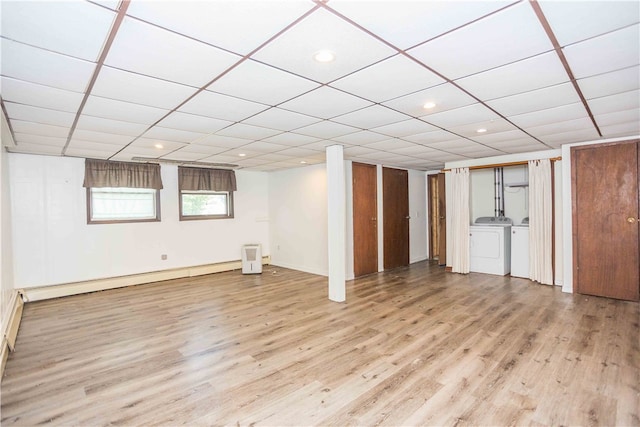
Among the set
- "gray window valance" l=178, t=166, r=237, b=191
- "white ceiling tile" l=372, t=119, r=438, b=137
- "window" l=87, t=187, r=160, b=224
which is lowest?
"window" l=87, t=187, r=160, b=224

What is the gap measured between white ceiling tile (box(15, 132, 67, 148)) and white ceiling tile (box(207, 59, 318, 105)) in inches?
112

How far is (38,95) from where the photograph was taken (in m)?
2.46

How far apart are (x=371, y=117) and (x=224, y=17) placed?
196cm

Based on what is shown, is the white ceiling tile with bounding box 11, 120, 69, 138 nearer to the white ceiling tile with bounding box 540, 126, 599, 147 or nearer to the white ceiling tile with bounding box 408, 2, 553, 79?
the white ceiling tile with bounding box 408, 2, 553, 79

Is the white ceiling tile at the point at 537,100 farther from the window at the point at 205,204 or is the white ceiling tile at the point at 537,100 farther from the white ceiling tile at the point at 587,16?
the window at the point at 205,204

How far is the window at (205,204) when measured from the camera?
6.55 m

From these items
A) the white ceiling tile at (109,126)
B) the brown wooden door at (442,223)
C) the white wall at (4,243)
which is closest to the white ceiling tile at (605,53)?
the white ceiling tile at (109,126)

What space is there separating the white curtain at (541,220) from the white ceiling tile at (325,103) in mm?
4091

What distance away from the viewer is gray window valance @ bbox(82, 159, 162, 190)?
5375 mm

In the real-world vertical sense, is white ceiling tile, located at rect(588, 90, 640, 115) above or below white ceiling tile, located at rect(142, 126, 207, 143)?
below

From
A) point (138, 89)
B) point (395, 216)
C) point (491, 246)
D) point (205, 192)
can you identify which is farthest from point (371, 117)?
point (205, 192)

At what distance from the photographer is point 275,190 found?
7.53m

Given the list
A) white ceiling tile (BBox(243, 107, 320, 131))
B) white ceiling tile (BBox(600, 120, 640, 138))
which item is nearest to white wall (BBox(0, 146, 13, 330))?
white ceiling tile (BBox(243, 107, 320, 131))

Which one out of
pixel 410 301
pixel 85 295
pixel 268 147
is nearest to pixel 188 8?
pixel 268 147
